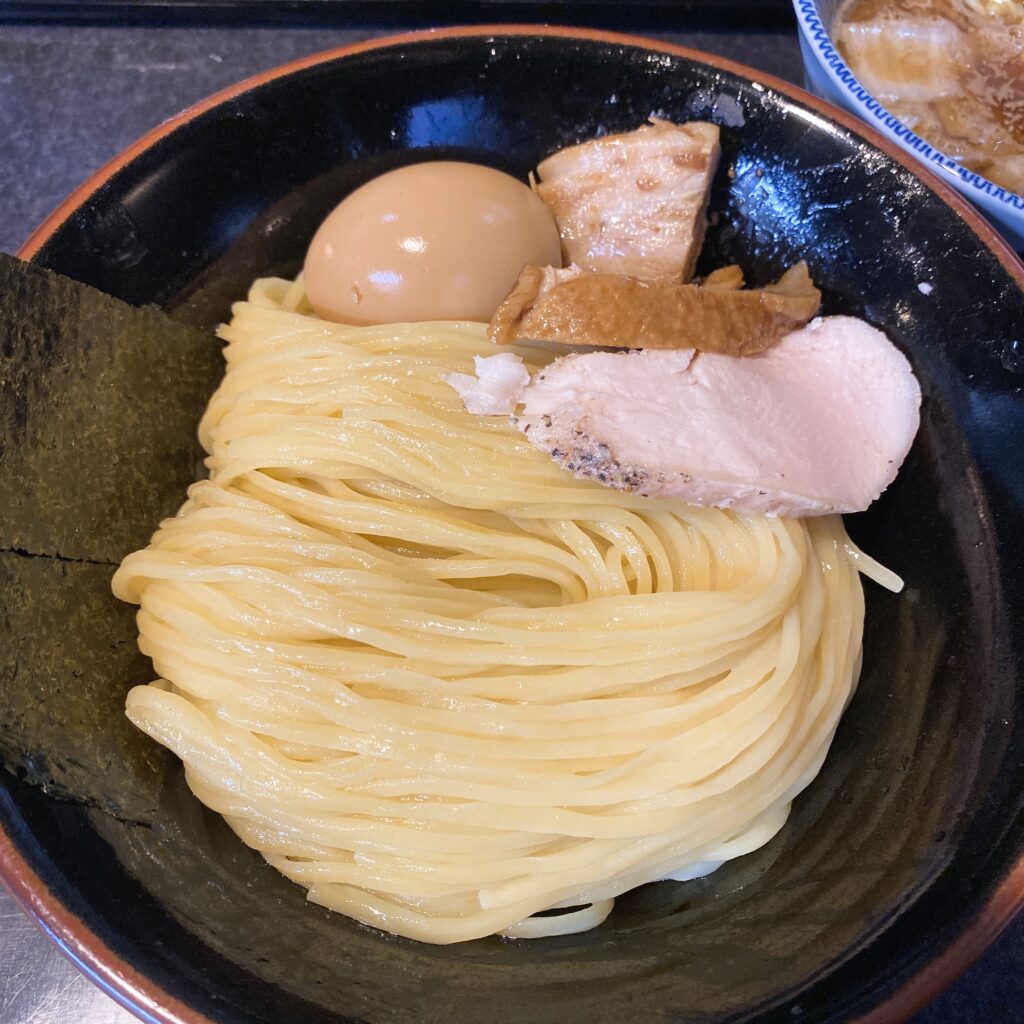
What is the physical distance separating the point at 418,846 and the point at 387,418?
0.84m

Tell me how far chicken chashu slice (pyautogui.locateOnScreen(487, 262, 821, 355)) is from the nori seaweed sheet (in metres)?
0.82

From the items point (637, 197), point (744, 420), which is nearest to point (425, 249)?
point (637, 197)

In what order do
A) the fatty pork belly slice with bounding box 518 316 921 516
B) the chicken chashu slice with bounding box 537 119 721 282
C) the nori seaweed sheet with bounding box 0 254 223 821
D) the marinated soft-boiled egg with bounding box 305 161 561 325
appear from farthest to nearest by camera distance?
Answer: the chicken chashu slice with bounding box 537 119 721 282, the marinated soft-boiled egg with bounding box 305 161 561 325, the fatty pork belly slice with bounding box 518 316 921 516, the nori seaweed sheet with bounding box 0 254 223 821

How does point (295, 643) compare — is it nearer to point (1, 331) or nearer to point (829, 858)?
point (1, 331)

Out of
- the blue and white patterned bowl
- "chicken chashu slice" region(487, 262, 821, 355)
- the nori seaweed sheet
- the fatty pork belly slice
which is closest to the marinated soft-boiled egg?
"chicken chashu slice" region(487, 262, 821, 355)

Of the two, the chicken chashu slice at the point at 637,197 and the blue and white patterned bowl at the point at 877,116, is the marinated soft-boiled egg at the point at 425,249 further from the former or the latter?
the blue and white patterned bowl at the point at 877,116

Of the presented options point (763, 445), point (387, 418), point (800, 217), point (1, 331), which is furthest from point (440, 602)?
point (800, 217)

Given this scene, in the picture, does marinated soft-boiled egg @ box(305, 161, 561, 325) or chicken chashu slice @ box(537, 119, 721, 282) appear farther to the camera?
chicken chashu slice @ box(537, 119, 721, 282)

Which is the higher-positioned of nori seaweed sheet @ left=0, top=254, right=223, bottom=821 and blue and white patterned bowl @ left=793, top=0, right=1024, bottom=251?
blue and white patterned bowl @ left=793, top=0, right=1024, bottom=251

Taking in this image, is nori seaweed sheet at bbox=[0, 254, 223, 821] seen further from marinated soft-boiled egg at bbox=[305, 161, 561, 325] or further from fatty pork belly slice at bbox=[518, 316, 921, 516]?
fatty pork belly slice at bbox=[518, 316, 921, 516]

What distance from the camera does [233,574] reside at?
1.60 m

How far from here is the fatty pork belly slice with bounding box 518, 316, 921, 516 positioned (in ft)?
5.27

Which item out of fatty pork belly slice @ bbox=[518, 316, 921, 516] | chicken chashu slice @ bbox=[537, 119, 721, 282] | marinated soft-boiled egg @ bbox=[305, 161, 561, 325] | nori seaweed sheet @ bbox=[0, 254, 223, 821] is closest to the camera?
nori seaweed sheet @ bbox=[0, 254, 223, 821]

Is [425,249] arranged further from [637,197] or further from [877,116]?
[877,116]
